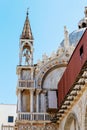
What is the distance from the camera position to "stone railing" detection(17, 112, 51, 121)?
27422mm

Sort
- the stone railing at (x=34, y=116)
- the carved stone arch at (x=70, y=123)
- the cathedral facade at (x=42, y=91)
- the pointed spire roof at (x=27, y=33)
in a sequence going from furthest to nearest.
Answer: the pointed spire roof at (x=27, y=33), the stone railing at (x=34, y=116), the cathedral facade at (x=42, y=91), the carved stone arch at (x=70, y=123)

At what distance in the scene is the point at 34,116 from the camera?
90.8ft

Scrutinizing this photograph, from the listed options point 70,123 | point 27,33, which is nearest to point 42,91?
point 70,123

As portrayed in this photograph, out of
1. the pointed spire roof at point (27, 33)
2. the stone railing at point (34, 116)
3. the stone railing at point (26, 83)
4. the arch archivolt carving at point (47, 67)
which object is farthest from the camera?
the pointed spire roof at point (27, 33)

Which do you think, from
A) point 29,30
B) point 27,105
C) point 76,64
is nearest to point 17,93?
point 27,105

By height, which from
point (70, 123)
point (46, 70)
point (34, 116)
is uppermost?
point (46, 70)

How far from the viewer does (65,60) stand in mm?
29906

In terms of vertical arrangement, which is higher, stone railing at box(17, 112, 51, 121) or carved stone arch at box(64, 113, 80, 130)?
stone railing at box(17, 112, 51, 121)

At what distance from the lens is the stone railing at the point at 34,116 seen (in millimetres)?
27422

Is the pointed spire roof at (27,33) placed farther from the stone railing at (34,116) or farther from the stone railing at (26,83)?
the stone railing at (34,116)

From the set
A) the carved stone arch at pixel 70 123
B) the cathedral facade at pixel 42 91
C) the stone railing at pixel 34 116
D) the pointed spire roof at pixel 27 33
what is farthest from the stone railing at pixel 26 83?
the carved stone arch at pixel 70 123

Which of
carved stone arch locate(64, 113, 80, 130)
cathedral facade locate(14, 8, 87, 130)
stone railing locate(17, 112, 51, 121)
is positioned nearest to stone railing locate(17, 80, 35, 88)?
cathedral facade locate(14, 8, 87, 130)

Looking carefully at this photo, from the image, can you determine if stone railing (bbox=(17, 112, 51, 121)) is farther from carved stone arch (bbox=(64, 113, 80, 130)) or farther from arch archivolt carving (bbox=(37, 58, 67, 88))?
arch archivolt carving (bbox=(37, 58, 67, 88))

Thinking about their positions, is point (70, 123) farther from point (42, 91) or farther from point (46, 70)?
point (46, 70)
